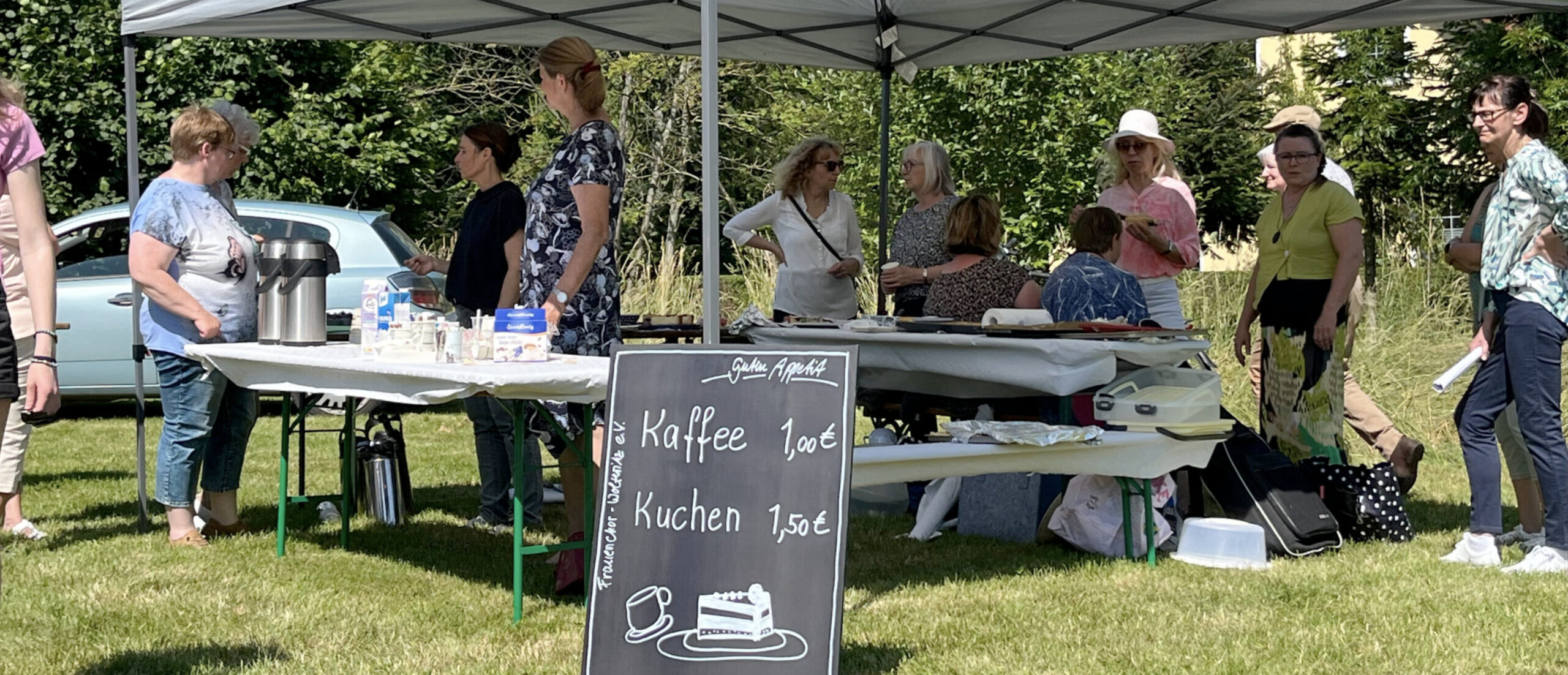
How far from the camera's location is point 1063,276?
543 centimetres

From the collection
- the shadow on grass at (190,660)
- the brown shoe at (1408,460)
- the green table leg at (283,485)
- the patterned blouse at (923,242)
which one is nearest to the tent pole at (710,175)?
the shadow on grass at (190,660)

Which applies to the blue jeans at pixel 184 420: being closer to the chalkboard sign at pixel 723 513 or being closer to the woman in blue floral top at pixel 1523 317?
the chalkboard sign at pixel 723 513

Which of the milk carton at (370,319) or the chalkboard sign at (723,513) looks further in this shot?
the milk carton at (370,319)

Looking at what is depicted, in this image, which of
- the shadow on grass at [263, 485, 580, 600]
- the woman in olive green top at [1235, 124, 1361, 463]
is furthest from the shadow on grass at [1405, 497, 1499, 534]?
the shadow on grass at [263, 485, 580, 600]

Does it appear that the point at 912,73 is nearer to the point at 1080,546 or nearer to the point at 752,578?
the point at 1080,546

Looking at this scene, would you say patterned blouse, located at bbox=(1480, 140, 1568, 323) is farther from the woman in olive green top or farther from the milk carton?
the milk carton

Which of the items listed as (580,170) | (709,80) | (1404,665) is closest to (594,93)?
(580,170)

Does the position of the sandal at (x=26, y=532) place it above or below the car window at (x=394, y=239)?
below

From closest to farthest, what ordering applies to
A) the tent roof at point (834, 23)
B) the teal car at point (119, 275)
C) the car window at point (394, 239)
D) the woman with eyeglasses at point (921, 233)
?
the tent roof at point (834, 23) < the woman with eyeglasses at point (921, 233) < the teal car at point (119, 275) < the car window at point (394, 239)

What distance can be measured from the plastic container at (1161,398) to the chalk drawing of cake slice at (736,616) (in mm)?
1978

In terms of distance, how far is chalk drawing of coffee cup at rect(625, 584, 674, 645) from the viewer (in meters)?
3.18

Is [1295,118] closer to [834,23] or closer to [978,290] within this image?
[978,290]

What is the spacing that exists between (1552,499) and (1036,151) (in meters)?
9.06

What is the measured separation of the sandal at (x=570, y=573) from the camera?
437 centimetres
